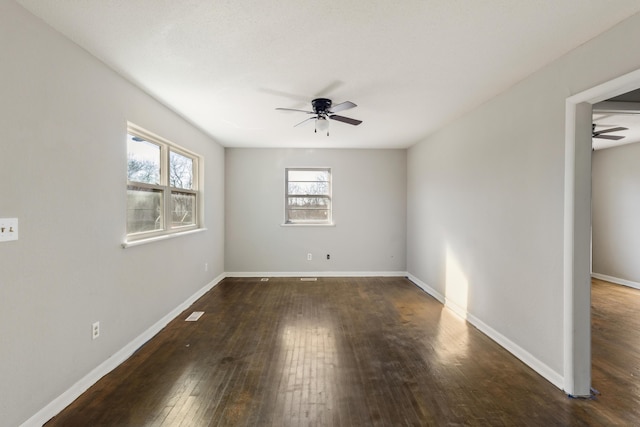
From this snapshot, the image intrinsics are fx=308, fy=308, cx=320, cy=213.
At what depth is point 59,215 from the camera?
1972mm

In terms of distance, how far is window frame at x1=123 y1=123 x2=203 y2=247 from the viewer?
2.96 meters

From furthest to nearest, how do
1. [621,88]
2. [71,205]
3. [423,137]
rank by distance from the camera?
[423,137], [71,205], [621,88]

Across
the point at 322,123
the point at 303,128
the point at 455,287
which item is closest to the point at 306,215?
the point at 303,128

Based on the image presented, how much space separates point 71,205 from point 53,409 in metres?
1.27

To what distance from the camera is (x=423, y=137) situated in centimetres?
488

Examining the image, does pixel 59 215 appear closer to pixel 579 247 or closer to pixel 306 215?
pixel 579 247

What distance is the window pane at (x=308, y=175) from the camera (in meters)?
5.88

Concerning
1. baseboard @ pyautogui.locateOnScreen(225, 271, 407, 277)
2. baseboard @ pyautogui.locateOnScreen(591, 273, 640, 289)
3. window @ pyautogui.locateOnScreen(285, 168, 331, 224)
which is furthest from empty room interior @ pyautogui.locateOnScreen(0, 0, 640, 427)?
window @ pyautogui.locateOnScreen(285, 168, 331, 224)

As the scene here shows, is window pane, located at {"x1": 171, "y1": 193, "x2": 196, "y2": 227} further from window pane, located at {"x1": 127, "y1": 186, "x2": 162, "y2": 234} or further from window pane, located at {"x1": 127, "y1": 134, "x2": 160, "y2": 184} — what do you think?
window pane, located at {"x1": 127, "y1": 134, "x2": 160, "y2": 184}

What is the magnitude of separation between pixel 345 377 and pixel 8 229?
2.30 metres

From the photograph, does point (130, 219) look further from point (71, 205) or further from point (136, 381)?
point (136, 381)

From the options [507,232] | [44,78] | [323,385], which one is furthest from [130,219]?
[507,232]

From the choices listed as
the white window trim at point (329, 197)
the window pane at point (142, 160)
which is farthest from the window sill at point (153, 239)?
the white window trim at point (329, 197)

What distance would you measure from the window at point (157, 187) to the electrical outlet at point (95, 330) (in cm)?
83
